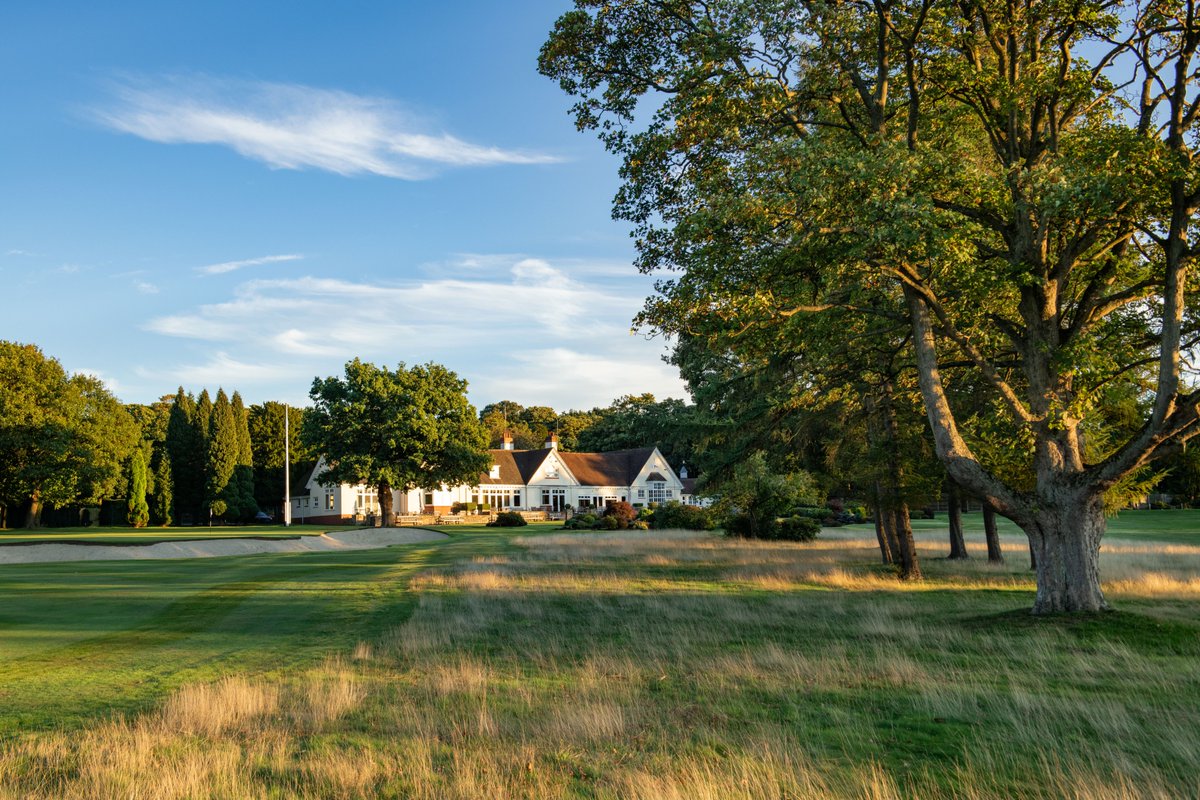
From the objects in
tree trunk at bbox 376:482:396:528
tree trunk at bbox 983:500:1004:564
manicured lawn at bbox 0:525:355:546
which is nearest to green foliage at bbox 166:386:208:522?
manicured lawn at bbox 0:525:355:546

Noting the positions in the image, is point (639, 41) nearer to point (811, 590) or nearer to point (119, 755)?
point (811, 590)

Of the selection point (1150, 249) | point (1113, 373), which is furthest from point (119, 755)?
point (1150, 249)

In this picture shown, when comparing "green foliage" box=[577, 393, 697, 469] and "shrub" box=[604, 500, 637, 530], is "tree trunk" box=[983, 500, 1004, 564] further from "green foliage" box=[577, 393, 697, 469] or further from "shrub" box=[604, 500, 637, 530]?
"green foliage" box=[577, 393, 697, 469]

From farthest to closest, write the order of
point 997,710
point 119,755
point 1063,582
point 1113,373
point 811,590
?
point 811,590
point 1113,373
point 1063,582
point 997,710
point 119,755

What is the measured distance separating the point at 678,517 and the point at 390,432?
1834cm

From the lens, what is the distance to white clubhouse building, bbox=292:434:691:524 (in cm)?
6956

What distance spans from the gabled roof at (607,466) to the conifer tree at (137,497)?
115 ft

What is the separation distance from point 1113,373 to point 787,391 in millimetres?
8456

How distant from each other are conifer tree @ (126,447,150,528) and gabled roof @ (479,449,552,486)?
27.7 meters

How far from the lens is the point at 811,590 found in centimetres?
1864

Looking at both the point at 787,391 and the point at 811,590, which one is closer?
the point at 811,590

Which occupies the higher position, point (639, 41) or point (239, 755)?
point (639, 41)

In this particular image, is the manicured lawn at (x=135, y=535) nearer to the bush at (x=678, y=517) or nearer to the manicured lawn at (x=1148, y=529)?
the bush at (x=678, y=517)

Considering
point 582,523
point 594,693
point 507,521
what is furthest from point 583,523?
point 594,693
